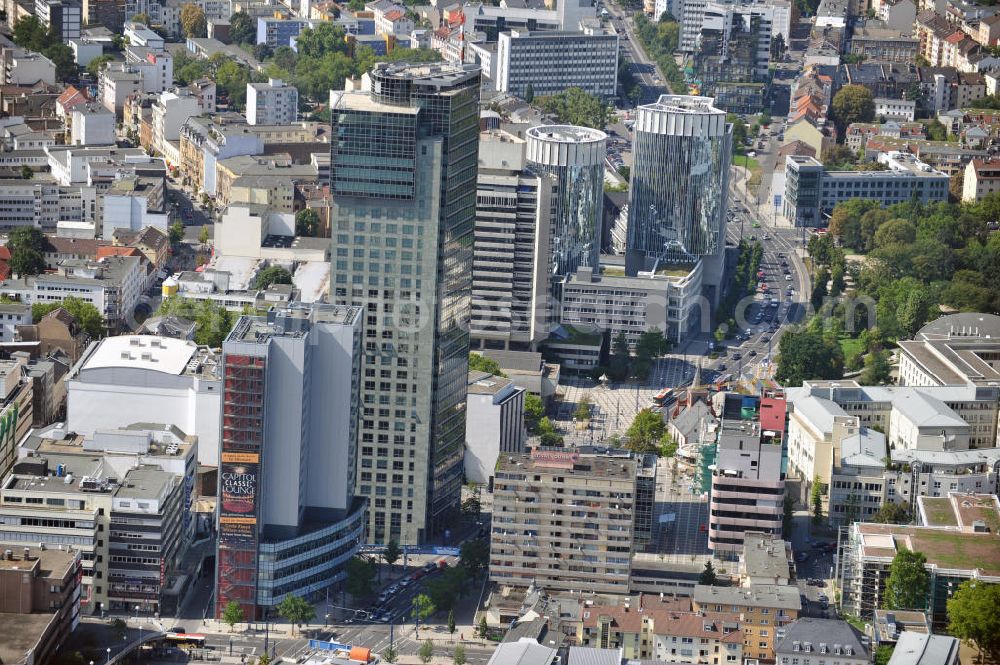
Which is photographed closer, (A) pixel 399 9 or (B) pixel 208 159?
(B) pixel 208 159

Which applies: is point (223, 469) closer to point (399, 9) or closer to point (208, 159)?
point (208, 159)

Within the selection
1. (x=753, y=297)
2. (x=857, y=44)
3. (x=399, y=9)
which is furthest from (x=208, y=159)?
(x=857, y=44)

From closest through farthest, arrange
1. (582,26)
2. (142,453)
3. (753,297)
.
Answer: (142,453)
(753,297)
(582,26)

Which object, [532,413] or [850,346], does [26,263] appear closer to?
[532,413]

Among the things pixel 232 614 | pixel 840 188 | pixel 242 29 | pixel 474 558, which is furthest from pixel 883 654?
pixel 242 29

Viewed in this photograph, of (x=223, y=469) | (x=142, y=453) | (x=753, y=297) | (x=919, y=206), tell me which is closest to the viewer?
(x=223, y=469)
